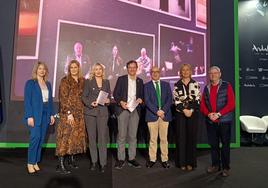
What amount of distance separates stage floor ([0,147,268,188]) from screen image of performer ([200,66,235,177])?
0.22m

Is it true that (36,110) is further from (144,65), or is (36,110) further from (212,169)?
(212,169)

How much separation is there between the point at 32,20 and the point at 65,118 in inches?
94.3

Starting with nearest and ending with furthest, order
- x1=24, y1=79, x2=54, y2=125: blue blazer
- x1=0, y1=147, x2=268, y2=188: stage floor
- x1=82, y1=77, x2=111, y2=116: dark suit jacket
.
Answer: x1=0, y1=147, x2=268, y2=188: stage floor < x1=24, y1=79, x2=54, y2=125: blue blazer < x1=82, y1=77, x2=111, y2=116: dark suit jacket

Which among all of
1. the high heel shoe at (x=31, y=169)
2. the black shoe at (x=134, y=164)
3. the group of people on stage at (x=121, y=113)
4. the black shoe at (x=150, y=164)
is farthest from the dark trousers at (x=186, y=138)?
the high heel shoe at (x=31, y=169)

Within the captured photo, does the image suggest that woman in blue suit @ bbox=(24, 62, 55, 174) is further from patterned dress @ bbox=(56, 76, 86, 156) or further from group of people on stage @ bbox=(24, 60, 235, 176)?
patterned dress @ bbox=(56, 76, 86, 156)

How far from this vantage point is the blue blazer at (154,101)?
11.4 ft

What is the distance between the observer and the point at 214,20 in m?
4.90

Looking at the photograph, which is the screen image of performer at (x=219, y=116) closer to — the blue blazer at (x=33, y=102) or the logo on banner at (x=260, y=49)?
the blue blazer at (x=33, y=102)

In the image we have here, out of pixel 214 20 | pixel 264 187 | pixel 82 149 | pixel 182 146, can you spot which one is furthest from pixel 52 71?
pixel 264 187

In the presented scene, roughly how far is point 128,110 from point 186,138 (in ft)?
3.06

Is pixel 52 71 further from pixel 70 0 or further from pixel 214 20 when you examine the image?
pixel 214 20

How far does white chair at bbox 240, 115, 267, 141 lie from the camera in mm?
5211

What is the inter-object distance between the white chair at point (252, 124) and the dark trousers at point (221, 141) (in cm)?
222

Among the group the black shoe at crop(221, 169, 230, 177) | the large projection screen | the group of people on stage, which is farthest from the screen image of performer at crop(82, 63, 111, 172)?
the black shoe at crop(221, 169, 230, 177)
